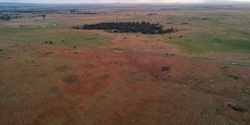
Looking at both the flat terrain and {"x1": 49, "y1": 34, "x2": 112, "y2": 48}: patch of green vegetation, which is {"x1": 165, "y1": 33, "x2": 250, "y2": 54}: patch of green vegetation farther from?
{"x1": 49, "y1": 34, "x2": 112, "y2": 48}: patch of green vegetation

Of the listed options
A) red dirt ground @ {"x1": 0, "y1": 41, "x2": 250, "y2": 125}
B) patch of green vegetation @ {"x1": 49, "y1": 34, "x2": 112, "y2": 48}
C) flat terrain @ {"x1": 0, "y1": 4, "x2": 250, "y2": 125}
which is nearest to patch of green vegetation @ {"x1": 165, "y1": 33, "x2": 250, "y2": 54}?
flat terrain @ {"x1": 0, "y1": 4, "x2": 250, "y2": 125}

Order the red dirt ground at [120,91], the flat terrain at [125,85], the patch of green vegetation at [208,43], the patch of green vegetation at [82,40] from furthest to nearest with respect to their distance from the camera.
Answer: the patch of green vegetation at [82,40] < the patch of green vegetation at [208,43] < the flat terrain at [125,85] < the red dirt ground at [120,91]

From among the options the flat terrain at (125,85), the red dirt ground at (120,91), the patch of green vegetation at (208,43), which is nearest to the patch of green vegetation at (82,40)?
the flat terrain at (125,85)

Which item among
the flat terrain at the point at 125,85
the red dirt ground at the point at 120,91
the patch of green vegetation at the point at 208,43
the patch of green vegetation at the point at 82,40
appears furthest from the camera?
the patch of green vegetation at the point at 82,40

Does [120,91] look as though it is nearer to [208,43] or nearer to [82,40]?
[82,40]

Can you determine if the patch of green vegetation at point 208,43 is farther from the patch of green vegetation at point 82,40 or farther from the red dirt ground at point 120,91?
the patch of green vegetation at point 82,40

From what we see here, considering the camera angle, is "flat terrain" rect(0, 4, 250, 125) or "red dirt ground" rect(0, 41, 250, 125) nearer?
"red dirt ground" rect(0, 41, 250, 125)

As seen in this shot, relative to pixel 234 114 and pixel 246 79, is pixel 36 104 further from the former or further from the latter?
pixel 246 79
